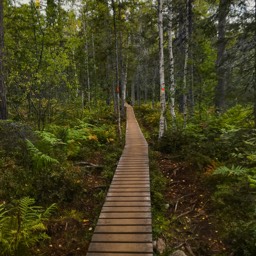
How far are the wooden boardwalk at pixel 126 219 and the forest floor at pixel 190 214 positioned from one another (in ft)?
2.56

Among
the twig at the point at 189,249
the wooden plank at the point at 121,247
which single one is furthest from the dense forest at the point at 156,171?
the wooden plank at the point at 121,247

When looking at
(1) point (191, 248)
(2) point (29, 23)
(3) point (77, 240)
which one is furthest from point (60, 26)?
(1) point (191, 248)

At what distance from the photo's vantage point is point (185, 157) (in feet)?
31.1

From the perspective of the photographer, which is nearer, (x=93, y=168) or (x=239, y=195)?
(x=239, y=195)

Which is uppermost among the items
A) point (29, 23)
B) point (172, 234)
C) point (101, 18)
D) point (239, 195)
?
point (101, 18)

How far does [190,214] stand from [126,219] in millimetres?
2042

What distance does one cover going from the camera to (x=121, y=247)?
14.0 feet

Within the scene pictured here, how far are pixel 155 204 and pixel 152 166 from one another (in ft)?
8.42

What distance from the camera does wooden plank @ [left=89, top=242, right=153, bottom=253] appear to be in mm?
4191

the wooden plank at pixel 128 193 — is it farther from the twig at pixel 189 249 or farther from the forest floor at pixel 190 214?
the twig at pixel 189 249

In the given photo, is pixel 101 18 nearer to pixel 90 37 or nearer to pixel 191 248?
pixel 90 37

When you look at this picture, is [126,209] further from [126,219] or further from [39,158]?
[39,158]

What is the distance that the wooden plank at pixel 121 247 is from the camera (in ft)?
13.8

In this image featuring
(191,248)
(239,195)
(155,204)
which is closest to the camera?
(191,248)
